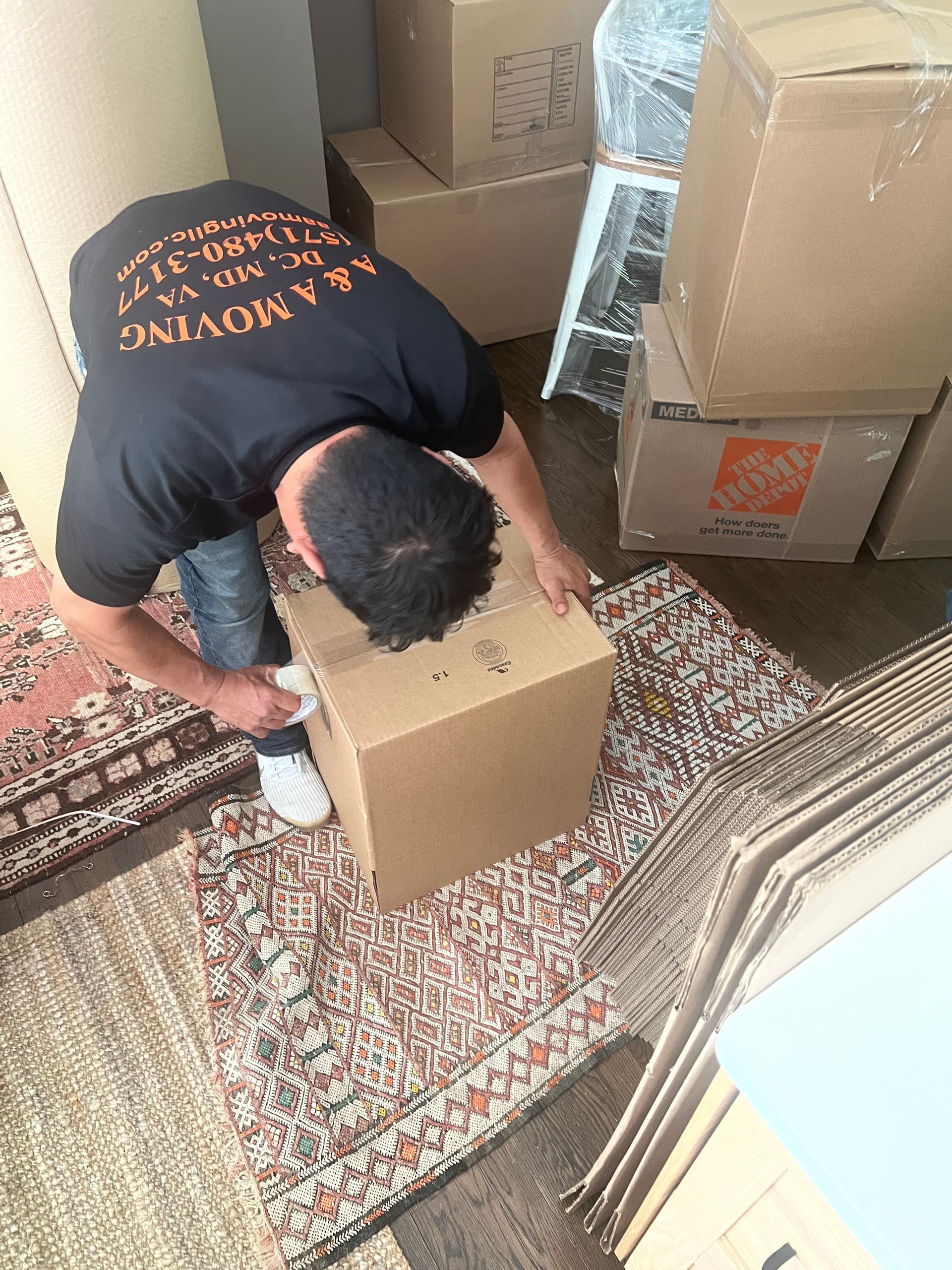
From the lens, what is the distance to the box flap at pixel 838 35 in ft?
3.62

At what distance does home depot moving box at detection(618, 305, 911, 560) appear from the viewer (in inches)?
60.4

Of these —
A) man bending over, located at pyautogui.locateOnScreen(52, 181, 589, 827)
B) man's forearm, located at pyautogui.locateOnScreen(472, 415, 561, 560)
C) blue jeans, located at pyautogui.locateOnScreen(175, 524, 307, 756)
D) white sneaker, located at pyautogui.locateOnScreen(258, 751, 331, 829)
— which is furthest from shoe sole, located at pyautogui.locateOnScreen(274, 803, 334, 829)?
man's forearm, located at pyautogui.locateOnScreen(472, 415, 561, 560)

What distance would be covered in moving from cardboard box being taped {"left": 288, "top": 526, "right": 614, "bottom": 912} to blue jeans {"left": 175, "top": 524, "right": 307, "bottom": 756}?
11 cm

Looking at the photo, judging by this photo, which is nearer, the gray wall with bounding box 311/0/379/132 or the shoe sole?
the shoe sole

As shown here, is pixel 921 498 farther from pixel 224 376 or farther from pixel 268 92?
pixel 268 92

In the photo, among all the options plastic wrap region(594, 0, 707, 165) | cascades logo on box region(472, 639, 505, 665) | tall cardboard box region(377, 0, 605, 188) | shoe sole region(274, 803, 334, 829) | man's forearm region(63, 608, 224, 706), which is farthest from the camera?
tall cardboard box region(377, 0, 605, 188)

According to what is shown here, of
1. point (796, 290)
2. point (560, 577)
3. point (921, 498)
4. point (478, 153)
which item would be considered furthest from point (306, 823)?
point (478, 153)

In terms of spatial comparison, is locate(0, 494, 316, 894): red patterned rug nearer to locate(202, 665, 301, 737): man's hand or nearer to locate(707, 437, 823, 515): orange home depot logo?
locate(202, 665, 301, 737): man's hand

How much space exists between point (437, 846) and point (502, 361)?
4.76 ft

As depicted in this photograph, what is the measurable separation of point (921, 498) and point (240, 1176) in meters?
1.57

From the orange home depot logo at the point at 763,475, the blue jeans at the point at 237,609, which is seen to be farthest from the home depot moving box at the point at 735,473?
the blue jeans at the point at 237,609

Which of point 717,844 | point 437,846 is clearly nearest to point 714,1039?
point 717,844

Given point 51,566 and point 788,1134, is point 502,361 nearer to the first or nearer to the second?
point 51,566

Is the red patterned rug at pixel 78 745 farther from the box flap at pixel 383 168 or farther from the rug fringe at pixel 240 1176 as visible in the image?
the box flap at pixel 383 168
